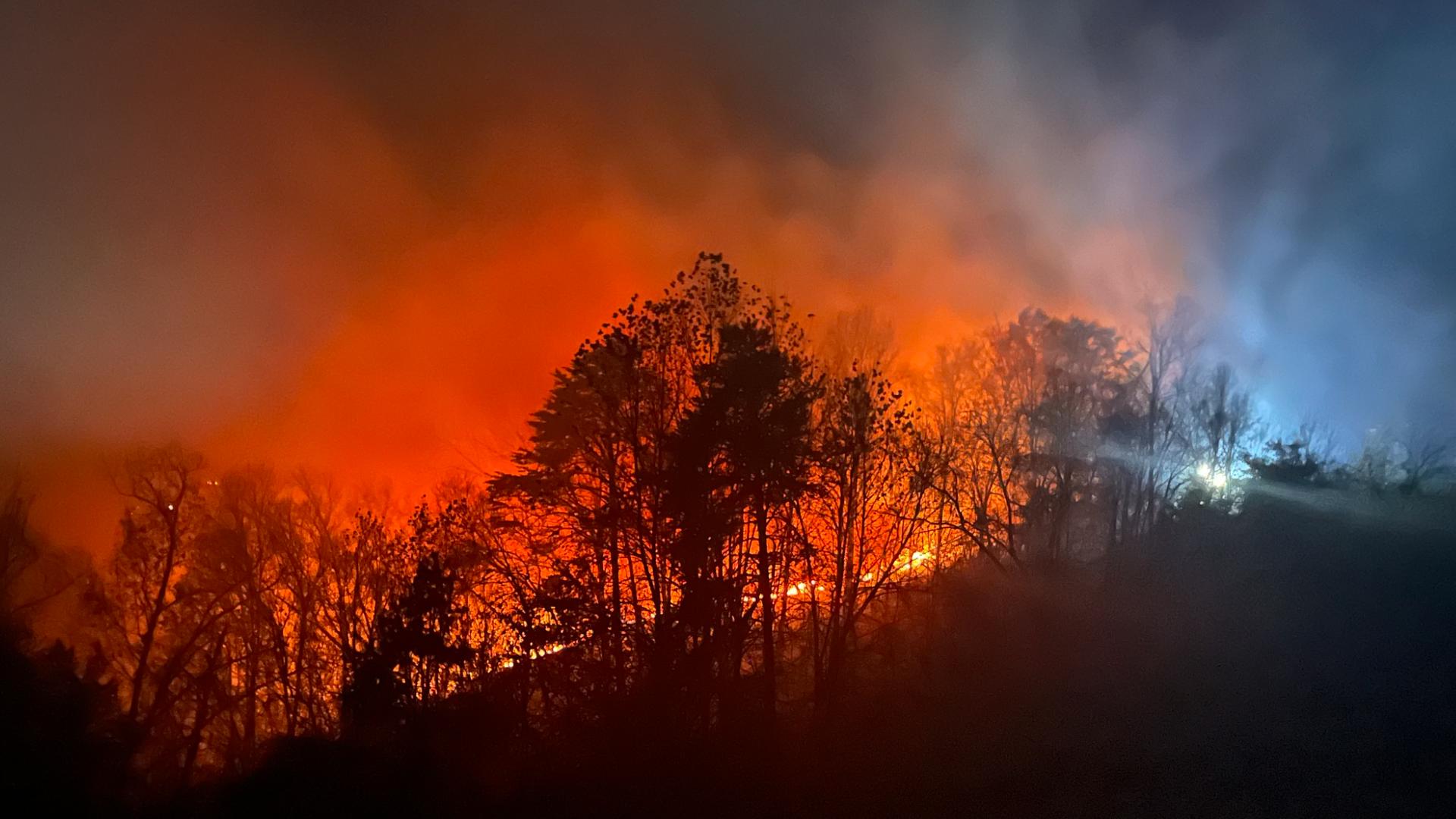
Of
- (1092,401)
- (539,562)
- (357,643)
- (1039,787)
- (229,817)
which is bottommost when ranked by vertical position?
(1039,787)

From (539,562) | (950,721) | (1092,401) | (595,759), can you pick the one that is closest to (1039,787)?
(950,721)

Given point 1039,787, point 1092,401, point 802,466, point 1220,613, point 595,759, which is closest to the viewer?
point 595,759

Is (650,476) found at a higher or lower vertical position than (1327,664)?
higher

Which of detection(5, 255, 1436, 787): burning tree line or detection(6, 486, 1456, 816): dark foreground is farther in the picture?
detection(5, 255, 1436, 787): burning tree line

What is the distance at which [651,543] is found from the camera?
21016 millimetres

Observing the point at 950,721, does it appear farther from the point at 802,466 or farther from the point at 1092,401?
the point at 1092,401

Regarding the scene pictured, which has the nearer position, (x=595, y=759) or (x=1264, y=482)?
(x=595, y=759)

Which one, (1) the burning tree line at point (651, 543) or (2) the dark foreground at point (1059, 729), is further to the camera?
(1) the burning tree line at point (651, 543)

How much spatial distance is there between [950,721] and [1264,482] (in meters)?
25.8

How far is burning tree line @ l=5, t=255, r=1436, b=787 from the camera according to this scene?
19156 millimetres

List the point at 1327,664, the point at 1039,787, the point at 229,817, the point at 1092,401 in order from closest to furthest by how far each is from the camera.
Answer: the point at 229,817, the point at 1039,787, the point at 1327,664, the point at 1092,401

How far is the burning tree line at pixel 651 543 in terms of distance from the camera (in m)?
19.2

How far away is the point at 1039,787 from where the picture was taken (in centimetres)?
1903

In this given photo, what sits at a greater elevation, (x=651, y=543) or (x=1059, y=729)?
(x=651, y=543)
